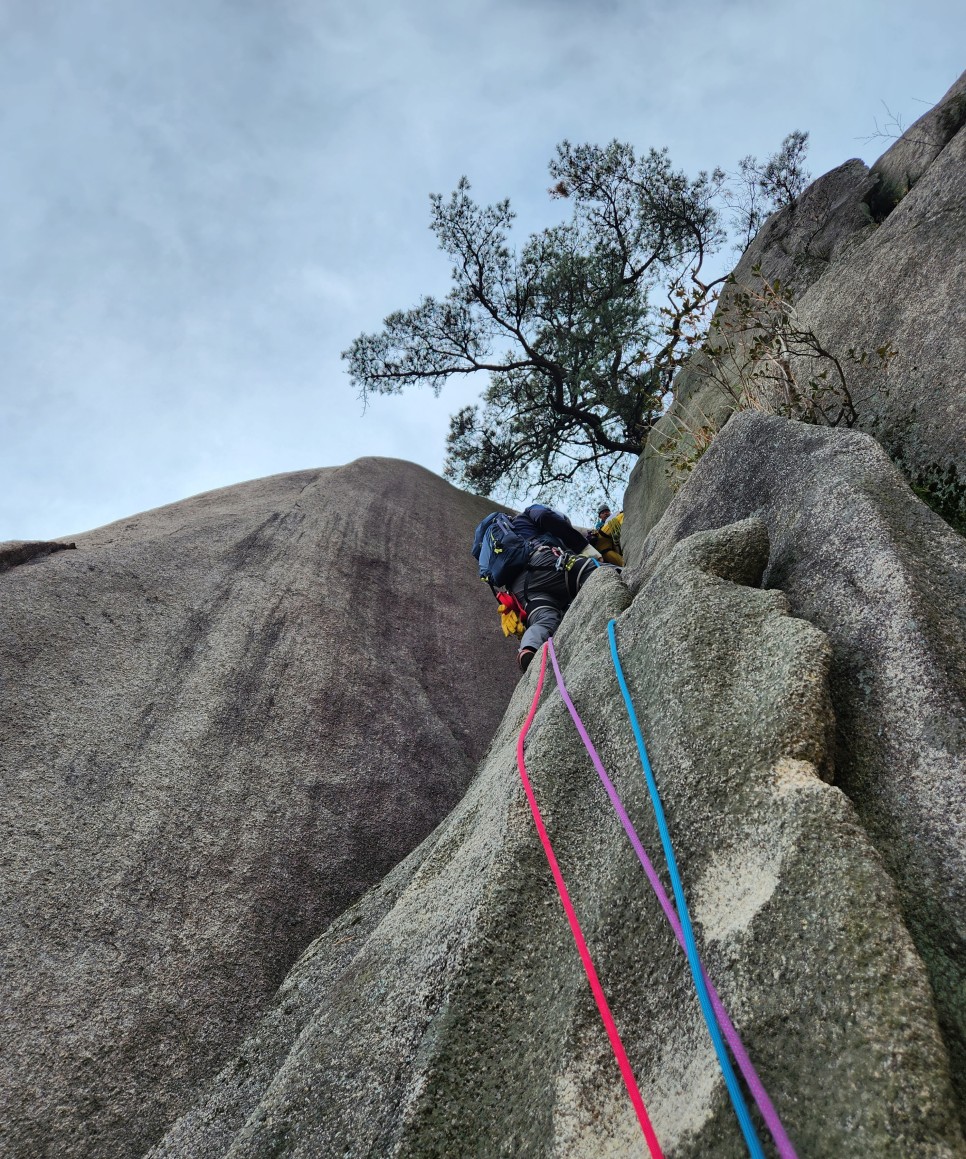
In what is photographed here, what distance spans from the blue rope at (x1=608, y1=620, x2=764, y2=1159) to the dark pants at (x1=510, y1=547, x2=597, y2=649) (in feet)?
14.6

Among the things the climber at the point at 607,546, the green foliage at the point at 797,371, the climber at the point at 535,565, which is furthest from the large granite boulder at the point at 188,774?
the green foliage at the point at 797,371

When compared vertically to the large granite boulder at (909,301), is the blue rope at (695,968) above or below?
below

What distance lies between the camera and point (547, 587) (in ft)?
25.7

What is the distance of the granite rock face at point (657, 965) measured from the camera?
174 cm

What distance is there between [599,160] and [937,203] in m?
9.78

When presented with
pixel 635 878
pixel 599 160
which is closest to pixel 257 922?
pixel 635 878

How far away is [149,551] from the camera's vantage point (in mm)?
7930

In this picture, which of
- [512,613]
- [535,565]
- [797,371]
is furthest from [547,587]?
[797,371]

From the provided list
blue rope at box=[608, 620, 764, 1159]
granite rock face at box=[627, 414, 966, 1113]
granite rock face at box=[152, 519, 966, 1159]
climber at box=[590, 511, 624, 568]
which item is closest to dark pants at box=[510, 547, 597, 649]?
climber at box=[590, 511, 624, 568]

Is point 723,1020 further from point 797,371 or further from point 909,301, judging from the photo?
point 797,371

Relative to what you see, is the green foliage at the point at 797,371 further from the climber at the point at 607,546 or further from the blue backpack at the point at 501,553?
the climber at the point at 607,546

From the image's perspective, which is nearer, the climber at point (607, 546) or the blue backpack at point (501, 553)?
the blue backpack at point (501, 553)

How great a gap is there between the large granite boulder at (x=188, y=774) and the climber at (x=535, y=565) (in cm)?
110

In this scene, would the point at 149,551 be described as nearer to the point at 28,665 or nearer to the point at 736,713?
the point at 28,665
